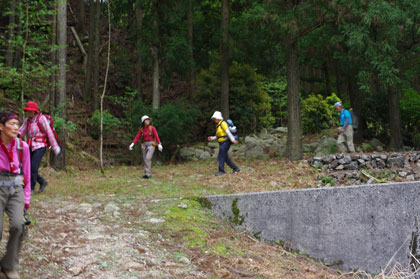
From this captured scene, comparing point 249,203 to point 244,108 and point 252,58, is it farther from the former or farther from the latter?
point 244,108

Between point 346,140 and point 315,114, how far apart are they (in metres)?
6.45

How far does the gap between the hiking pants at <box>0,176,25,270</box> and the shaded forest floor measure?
1.28 feet

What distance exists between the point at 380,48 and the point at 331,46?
239 cm

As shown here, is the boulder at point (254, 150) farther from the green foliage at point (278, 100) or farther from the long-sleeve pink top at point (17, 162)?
the long-sleeve pink top at point (17, 162)

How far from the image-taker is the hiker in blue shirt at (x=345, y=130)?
13220mm

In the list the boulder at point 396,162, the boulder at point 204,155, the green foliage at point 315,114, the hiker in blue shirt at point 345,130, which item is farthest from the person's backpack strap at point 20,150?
the green foliage at point 315,114

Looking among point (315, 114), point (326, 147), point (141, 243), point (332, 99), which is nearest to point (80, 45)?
point (315, 114)

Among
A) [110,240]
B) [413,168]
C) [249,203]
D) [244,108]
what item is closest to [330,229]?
[249,203]

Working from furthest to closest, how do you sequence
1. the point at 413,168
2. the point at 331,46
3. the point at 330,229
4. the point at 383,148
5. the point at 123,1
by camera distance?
1. the point at 123,1
2. the point at 383,148
3. the point at 331,46
4. the point at 413,168
5. the point at 330,229

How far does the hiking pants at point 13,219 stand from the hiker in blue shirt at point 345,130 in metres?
11.0

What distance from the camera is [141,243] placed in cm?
557

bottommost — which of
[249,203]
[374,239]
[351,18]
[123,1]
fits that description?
[374,239]

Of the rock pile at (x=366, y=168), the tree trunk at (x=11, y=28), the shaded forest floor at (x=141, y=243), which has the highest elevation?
the tree trunk at (x=11, y=28)

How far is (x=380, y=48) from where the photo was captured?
A: 42.7 ft
